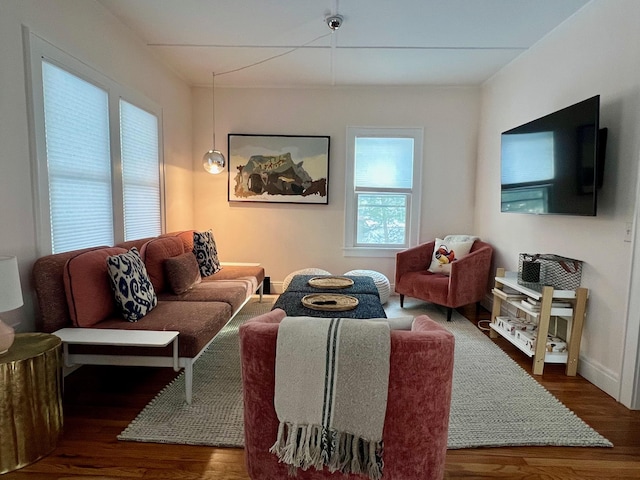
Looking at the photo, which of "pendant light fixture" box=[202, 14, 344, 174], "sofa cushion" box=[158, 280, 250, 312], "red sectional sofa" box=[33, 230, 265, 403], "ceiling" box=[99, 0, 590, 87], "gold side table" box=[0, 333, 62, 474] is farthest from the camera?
"pendant light fixture" box=[202, 14, 344, 174]

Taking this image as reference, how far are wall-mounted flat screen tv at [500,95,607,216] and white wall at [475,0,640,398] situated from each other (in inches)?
5.4

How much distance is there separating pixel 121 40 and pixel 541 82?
12.1 feet

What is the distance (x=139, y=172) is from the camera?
3359mm

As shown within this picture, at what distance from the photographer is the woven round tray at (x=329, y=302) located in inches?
90.9

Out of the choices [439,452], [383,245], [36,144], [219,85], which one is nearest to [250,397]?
[439,452]

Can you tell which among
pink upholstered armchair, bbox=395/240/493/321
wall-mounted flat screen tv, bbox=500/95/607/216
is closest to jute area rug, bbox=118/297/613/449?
pink upholstered armchair, bbox=395/240/493/321

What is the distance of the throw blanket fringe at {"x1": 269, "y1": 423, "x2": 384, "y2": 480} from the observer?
49.3 inches

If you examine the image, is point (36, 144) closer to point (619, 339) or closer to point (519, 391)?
point (519, 391)

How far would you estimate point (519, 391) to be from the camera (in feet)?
7.59

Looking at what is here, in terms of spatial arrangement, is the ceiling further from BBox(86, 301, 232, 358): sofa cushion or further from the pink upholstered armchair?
BBox(86, 301, 232, 358): sofa cushion

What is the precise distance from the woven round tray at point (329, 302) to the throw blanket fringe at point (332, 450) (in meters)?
1.07

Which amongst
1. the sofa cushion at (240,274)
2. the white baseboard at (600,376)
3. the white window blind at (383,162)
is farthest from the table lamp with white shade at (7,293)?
the white window blind at (383,162)

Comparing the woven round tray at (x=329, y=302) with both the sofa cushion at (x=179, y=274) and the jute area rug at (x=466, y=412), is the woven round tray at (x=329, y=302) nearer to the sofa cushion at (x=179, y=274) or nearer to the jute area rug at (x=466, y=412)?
the jute area rug at (x=466, y=412)

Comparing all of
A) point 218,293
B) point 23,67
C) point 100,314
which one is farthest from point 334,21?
point 100,314
